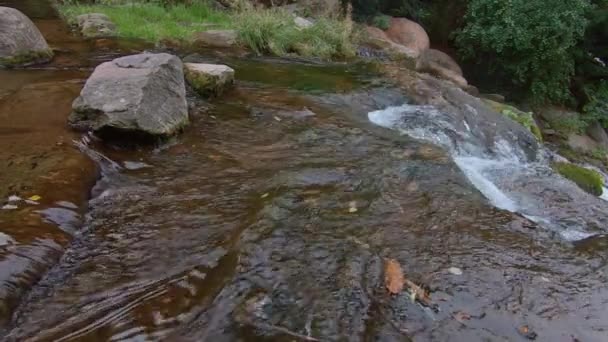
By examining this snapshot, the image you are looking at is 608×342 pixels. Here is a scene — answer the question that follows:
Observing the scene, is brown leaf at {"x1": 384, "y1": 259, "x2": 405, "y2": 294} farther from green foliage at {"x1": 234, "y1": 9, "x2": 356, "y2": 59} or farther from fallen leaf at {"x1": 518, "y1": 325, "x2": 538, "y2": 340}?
green foliage at {"x1": 234, "y1": 9, "x2": 356, "y2": 59}

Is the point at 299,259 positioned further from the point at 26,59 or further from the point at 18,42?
the point at 18,42

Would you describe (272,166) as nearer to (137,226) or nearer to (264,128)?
Result: (264,128)

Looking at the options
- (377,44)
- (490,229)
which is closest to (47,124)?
(490,229)

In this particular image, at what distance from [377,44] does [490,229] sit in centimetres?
851

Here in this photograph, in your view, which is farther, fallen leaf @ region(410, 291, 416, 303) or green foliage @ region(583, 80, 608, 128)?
green foliage @ region(583, 80, 608, 128)

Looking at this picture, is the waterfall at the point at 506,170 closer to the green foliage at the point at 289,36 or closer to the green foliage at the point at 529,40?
the green foliage at the point at 289,36

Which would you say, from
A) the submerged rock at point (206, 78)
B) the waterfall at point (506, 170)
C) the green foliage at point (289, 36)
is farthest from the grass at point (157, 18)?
the waterfall at point (506, 170)

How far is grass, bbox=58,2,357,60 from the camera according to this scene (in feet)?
32.2

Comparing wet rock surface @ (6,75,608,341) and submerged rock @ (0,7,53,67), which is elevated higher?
submerged rock @ (0,7,53,67)

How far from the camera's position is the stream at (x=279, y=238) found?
282 cm

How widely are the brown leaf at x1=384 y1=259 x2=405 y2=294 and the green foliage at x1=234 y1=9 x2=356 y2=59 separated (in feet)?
23.1

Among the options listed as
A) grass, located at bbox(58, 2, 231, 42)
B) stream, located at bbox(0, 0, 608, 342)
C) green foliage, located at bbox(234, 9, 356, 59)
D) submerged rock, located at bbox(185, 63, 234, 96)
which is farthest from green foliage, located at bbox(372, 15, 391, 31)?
stream, located at bbox(0, 0, 608, 342)

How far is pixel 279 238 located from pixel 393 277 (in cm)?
80

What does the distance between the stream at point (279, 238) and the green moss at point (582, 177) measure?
100 centimetres
